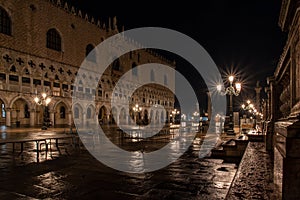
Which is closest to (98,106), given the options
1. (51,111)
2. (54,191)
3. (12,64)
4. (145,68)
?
(51,111)

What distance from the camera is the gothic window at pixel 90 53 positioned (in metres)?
40.0

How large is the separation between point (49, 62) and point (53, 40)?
139 inches

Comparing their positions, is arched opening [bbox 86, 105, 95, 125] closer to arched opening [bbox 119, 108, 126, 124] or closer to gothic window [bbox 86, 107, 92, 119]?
gothic window [bbox 86, 107, 92, 119]

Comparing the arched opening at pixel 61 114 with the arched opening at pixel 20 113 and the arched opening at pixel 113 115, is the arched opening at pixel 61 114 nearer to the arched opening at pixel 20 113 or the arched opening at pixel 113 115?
the arched opening at pixel 20 113

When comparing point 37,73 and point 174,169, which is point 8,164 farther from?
point 37,73

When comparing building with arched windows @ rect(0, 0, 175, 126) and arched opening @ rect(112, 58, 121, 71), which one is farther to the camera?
arched opening @ rect(112, 58, 121, 71)

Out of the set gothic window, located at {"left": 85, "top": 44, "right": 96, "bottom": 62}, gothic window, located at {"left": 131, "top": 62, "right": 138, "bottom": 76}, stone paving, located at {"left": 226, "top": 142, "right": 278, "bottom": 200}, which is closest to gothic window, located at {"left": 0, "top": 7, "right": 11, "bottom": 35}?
gothic window, located at {"left": 85, "top": 44, "right": 96, "bottom": 62}

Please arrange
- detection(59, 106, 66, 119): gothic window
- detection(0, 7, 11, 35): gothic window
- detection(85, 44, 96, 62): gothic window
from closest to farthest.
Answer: detection(0, 7, 11, 35): gothic window → detection(59, 106, 66, 119): gothic window → detection(85, 44, 96, 62): gothic window

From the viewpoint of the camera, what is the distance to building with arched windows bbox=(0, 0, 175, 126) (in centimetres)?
2792

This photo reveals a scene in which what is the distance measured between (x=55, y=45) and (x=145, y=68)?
2671 centimetres

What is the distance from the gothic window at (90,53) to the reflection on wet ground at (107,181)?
33943 millimetres

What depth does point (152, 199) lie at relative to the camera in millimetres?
4395

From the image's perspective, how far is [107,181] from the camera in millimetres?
5574

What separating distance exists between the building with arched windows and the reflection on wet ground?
1722 centimetres
